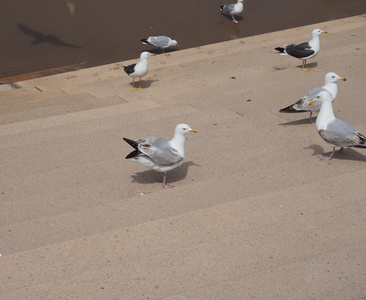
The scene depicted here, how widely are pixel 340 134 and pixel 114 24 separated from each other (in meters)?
10.8

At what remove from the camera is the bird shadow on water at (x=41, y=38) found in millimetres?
14156

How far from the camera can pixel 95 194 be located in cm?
510

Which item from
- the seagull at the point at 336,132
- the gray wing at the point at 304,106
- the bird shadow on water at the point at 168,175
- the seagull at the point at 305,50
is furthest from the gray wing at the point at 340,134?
the seagull at the point at 305,50

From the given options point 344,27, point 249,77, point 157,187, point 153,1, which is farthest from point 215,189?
point 153,1

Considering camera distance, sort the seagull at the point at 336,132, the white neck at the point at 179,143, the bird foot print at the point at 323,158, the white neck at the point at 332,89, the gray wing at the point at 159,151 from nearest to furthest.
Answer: the gray wing at the point at 159,151 < the white neck at the point at 179,143 < the seagull at the point at 336,132 < the bird foot print at the point at 323,158 < the white neck at the point at 332,89

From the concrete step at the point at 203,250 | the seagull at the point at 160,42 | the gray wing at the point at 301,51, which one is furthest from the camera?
the seagull at the point at 160,42

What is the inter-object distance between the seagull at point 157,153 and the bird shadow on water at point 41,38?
929 centimetres

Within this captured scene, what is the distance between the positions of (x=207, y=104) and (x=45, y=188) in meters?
3.46

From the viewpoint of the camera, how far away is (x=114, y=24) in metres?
15.2

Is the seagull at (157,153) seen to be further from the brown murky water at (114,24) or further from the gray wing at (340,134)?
the brown murky water at (114,24)

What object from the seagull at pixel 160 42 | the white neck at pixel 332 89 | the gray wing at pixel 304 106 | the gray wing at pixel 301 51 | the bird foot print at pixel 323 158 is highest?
the white neck at pixel 332 89

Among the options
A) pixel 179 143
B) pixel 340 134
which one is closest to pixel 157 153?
pixel 179 143

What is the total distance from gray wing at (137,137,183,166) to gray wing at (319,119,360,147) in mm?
1630

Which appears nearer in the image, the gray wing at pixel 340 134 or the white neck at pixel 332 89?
the gray wing at pixel 340 134
